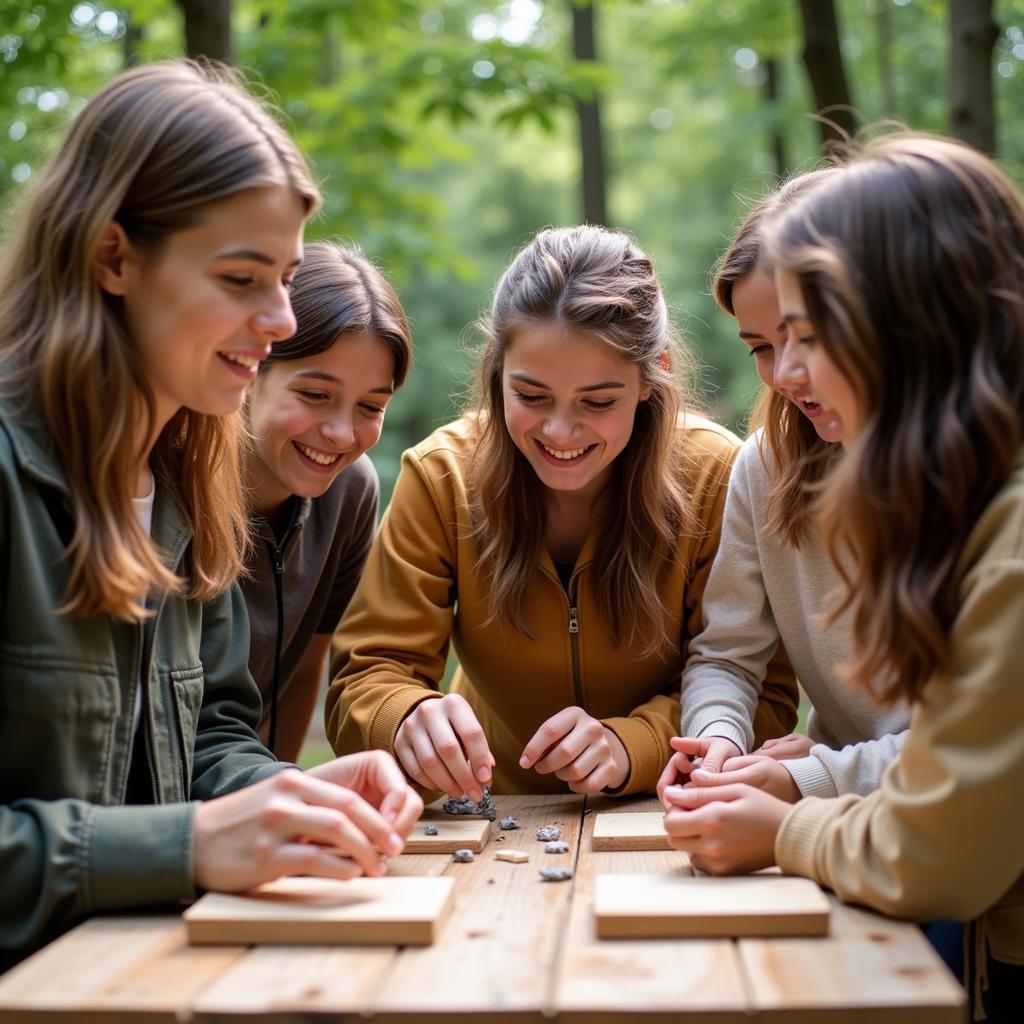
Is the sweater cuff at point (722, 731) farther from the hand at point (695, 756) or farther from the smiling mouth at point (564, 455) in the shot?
the smiling mouth at point (564, 455)

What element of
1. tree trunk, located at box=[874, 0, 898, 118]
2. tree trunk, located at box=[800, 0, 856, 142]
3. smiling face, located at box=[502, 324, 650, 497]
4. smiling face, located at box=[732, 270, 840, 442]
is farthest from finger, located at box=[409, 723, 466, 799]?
tree trunk, located at box=[874, 0, 898, 118]

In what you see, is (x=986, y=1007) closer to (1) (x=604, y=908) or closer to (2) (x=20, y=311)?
(1) (x=604, y=908)

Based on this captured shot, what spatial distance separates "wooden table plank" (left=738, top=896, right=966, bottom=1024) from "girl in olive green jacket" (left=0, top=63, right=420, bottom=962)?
658 mm

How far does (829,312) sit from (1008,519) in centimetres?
40

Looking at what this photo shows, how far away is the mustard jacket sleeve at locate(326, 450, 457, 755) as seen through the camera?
2961 millimetres

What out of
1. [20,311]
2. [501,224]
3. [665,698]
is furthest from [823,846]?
[501,224]

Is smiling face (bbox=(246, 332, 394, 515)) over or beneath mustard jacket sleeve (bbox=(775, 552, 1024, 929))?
over

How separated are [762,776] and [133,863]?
3.78 feet

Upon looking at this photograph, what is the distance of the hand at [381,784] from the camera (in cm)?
209

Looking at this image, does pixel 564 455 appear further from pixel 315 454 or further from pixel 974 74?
pixel 974 74

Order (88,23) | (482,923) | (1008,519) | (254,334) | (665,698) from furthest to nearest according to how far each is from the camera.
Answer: (88,23), (665,698), (254,334), (482,923), (1008,519)

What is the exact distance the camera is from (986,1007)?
2.03m

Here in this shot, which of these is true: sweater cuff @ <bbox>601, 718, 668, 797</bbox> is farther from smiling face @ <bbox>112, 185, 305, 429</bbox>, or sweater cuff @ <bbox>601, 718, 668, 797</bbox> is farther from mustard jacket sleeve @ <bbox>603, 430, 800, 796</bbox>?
smiling face @ <bbox>112, 185, 305, 429</bbox>

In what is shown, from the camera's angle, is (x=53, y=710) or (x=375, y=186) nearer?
(x=53, y=710)
